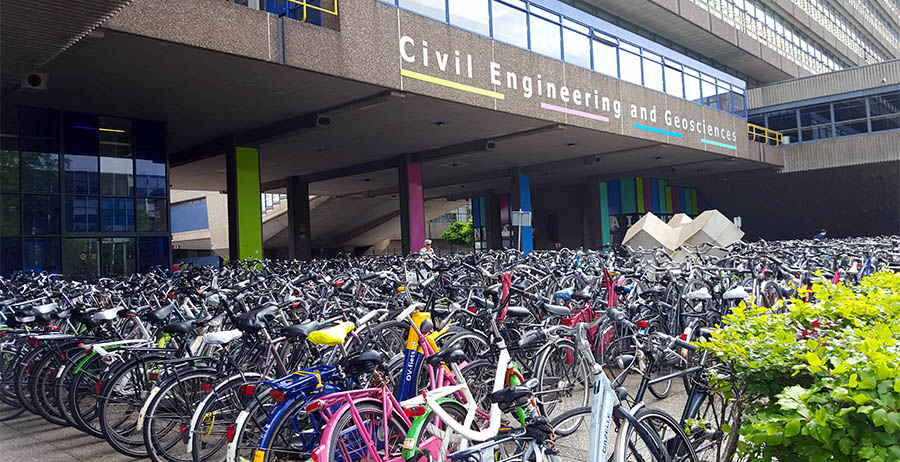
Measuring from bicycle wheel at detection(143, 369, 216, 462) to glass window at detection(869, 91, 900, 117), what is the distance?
2829 centimetres

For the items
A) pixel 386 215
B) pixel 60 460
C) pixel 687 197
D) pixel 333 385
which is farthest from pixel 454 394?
pixel 386 215

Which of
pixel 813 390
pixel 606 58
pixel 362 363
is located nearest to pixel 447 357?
pixel 362 363

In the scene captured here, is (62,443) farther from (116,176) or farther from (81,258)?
(116,176)

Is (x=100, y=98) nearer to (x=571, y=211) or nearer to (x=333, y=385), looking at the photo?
(x=333, y=385)

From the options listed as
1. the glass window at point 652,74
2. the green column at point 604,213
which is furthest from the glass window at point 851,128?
the glass window at point 652,74

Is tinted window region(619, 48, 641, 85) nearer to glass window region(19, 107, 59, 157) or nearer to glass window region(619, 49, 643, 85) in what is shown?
glass window region(619, 49, 643, 85)

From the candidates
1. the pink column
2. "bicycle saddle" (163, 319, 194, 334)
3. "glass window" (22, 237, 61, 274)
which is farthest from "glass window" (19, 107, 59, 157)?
"bicycle saddle" (163, 319, 194, 334)

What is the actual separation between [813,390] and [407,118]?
13.2 m

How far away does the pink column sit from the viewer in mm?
19703

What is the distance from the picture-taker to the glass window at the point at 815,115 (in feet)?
87.7

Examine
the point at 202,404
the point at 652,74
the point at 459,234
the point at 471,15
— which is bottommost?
the point at 202,404

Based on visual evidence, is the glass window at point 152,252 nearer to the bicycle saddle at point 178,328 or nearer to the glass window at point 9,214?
the glass window at point 9,214

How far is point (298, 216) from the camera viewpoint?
25.0m

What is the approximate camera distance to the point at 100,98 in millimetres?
11883
